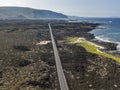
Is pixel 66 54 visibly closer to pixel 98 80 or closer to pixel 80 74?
pixel 80 74

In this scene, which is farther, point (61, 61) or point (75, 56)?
point (75, 56)

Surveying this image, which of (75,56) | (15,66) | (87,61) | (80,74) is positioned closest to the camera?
(80,74)

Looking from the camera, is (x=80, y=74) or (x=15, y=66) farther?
(x=15, y=66)

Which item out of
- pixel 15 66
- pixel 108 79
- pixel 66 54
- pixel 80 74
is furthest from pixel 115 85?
pixel 66 54

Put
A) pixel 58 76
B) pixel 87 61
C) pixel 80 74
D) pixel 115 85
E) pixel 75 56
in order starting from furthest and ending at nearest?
1. pixel 75 56
2. pixel 87 61
3. pixel 80 74
4. pixel 58 76
5. pixel 115 85

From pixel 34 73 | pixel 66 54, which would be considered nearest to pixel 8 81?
pixel 34 73

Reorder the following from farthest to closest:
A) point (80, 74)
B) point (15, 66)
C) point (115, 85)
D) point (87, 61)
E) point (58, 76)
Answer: point (87, 61) → point (15, 66) → point (80, 74) → point (58, 76) → point (115, 85)

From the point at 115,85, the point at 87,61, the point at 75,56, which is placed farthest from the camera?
the point at 75,56

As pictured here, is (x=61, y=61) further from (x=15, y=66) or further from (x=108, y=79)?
(x=108, y=79)
